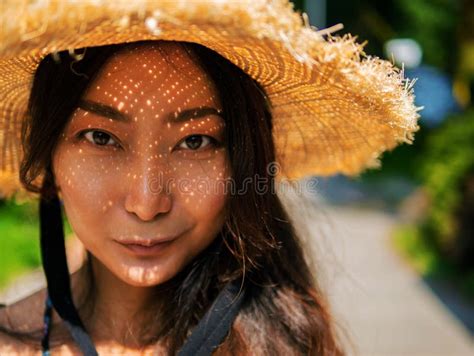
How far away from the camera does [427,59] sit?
28.1 ft

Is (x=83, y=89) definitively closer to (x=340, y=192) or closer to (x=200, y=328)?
(x=200, y=328)

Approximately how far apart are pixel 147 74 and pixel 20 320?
2.56ft

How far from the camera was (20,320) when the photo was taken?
5.63 feet

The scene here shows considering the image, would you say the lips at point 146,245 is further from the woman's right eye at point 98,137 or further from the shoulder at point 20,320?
the shoulder at point 20,320

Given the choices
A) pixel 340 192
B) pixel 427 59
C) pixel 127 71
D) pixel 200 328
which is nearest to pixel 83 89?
pixel 127 71

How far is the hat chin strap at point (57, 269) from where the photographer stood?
5.16ft

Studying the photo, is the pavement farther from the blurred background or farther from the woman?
the woman

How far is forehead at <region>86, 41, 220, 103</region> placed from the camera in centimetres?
139

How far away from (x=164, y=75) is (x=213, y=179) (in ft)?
0.86

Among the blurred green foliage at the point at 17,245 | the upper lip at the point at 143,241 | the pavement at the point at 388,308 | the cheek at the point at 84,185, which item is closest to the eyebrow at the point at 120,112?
the cheek at the point at 84,185

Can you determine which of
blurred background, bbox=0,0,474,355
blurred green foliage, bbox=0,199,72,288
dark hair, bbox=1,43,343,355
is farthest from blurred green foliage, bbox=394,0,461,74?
dark hair, bbox=1,43,343,355

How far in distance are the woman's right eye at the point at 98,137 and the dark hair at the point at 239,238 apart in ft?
0.21

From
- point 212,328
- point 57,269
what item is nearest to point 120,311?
point 57,269

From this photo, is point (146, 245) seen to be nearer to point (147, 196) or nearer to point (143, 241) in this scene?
point (143, 241)
